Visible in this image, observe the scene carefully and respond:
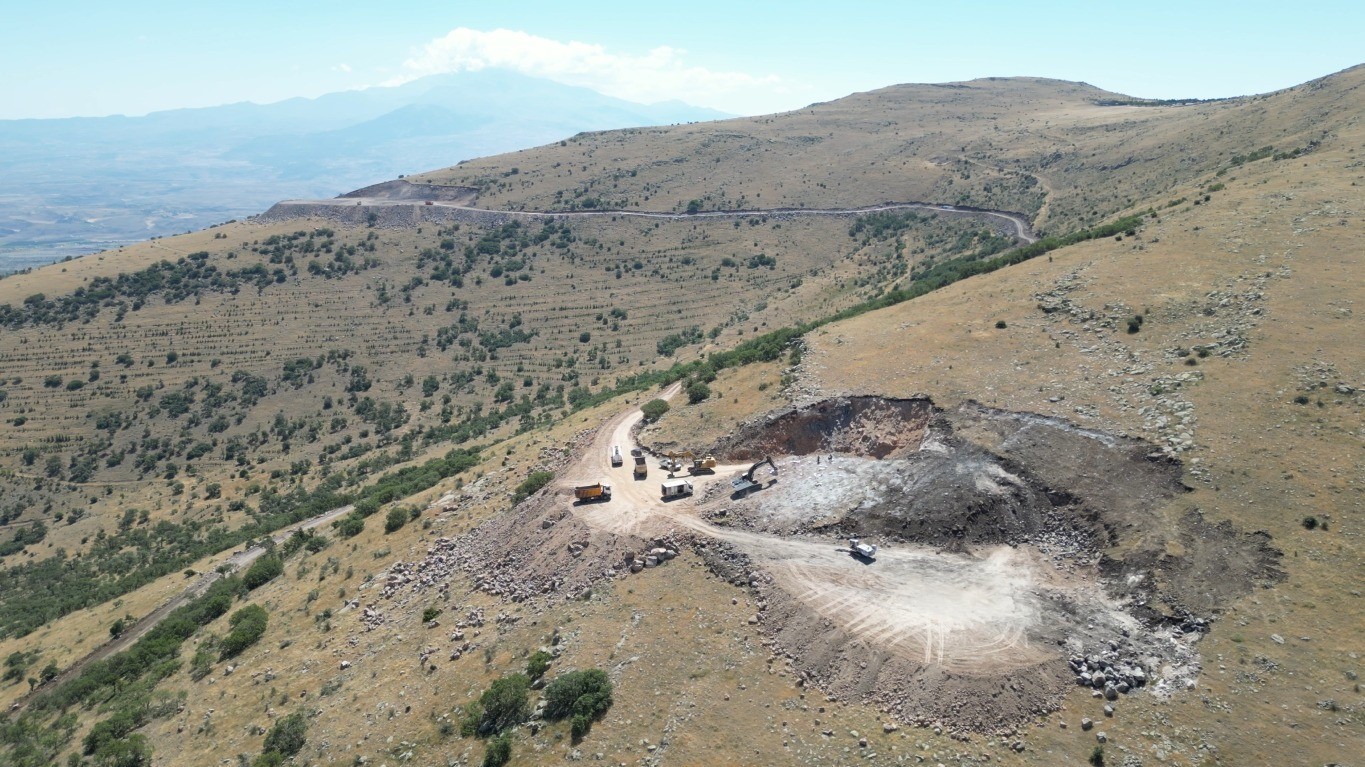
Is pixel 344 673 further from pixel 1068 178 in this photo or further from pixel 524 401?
pixel 1068 178

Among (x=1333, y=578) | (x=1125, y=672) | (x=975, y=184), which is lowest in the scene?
(x=1125, y=672)

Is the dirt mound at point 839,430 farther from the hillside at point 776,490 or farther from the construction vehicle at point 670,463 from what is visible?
the construction vehicle at point 670,463

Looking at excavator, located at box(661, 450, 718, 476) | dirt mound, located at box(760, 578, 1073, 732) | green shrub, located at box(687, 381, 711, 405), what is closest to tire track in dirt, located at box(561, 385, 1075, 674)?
dirt mound, located at box(760, 578, 1073, 732)

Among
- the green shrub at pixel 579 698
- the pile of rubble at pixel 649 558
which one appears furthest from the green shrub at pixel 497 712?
the pile of rubble at pixel 649 558

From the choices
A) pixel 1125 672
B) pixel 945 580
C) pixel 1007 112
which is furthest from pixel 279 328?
pixel 1007 112

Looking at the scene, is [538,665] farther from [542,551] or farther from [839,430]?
[839,430]

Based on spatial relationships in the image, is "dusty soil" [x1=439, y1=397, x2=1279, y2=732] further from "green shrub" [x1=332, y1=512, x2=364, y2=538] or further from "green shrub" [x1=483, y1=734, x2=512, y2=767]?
"green shrub" [x1=332, y1=512, x2=364, y2=538]
